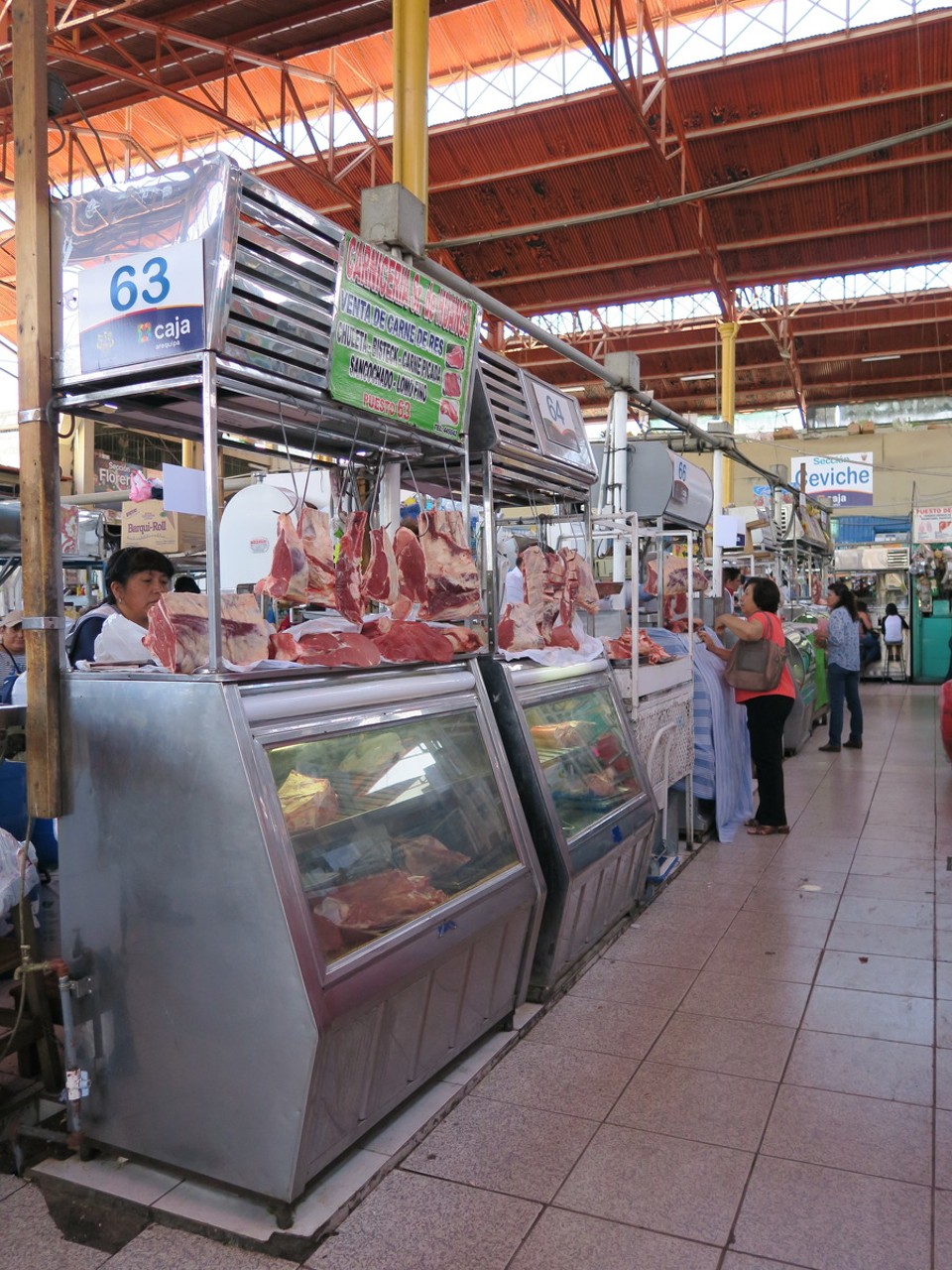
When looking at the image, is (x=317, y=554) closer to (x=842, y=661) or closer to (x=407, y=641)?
(x=407, y=641)

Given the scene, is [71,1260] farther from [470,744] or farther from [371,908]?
[470,744]

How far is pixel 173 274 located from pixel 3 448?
16.2 metres

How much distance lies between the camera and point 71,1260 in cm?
217

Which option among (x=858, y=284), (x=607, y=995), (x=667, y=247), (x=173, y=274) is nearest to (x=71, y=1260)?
(x=607, y=995)

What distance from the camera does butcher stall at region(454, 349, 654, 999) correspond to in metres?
3.54

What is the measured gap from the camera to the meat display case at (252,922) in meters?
2.24

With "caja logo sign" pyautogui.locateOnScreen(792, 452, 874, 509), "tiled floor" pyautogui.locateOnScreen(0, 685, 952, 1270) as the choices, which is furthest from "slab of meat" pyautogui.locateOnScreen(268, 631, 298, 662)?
"caja logo sign" pyautogui.locateOnScreen(792, 452, 874, 509)

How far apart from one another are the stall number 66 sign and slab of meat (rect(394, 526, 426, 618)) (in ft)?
4.02

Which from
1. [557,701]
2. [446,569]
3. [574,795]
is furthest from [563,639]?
[446,569]

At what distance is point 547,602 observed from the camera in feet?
15.1

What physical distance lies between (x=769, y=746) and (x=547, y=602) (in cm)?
248

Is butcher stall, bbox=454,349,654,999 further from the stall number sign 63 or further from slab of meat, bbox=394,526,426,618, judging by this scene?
the stall number sign 63

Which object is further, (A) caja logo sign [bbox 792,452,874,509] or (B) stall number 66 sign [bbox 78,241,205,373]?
(A) caja logo sign [bbox 792,452,874,509]

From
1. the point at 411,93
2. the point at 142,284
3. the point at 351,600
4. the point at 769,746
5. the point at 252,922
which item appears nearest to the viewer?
the point at 252,922
